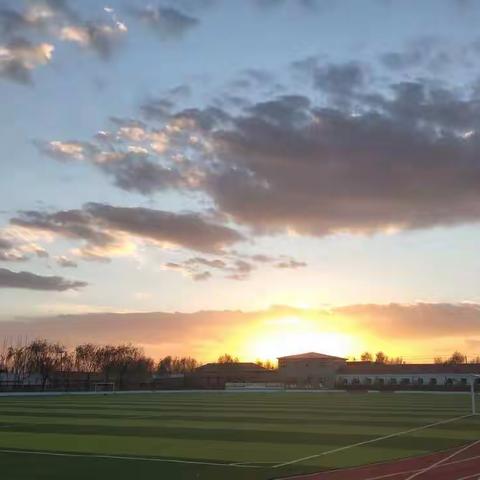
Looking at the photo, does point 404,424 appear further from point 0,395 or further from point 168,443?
point 0,395

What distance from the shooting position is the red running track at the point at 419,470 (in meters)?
16.5

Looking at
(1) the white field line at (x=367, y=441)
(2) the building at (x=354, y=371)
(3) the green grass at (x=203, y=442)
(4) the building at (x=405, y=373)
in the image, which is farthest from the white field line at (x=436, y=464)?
(2) the building at (x=354, y=371)

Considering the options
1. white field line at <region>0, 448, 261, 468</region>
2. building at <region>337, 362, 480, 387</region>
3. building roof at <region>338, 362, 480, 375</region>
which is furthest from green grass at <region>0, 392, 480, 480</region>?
building roof at <region>338, 362, 480, 375</region>

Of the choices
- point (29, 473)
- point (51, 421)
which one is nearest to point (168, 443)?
point (29, 473)

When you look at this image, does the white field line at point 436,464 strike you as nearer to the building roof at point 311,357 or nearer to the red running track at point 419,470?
the red running track at point 419,470

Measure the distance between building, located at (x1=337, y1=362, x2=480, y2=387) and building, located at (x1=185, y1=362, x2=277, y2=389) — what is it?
17855mm

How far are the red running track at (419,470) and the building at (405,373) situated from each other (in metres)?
111

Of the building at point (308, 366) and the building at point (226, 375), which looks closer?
the building at point (226, 375)

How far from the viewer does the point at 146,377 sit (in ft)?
516

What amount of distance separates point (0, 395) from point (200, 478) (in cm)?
7089

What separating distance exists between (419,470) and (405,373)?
447ft

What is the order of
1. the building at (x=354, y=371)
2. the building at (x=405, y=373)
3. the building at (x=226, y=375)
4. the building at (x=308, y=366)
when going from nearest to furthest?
the building at (x=226, y=375) < the building at (x=405, y=373) < the building at (x=354, y=371) < the building at (x=308, y=366)

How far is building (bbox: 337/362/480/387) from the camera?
5217 inches

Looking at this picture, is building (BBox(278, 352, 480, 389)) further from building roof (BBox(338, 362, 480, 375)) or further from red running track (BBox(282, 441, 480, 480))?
red running track (BBox(282, 441, 480, 480))
